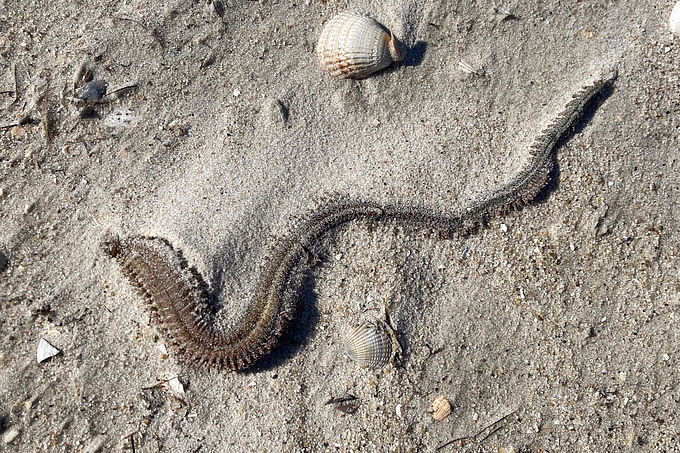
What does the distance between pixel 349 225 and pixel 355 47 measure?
7.30ft

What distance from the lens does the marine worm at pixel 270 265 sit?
5.70m

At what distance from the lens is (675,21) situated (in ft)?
19.9

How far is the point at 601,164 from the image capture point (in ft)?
20.3

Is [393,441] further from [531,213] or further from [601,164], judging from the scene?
[601,164]

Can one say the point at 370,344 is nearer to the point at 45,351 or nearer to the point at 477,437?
the point at 477,437

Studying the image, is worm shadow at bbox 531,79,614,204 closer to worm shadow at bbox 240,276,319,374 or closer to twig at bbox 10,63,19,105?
worm shadow at bbox 240,276,319,374

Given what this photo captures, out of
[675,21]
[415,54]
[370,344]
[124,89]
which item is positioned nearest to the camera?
[370,344]

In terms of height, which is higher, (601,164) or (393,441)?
(601,164)

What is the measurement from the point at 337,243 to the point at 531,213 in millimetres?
2551

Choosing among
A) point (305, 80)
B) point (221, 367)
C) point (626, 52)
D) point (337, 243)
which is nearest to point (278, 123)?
point (305, 80)

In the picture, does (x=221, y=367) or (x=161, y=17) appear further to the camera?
(x=161, y=17)

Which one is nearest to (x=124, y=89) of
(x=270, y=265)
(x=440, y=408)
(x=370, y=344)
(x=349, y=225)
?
(x=270, y=265)

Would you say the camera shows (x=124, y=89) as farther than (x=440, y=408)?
Yes

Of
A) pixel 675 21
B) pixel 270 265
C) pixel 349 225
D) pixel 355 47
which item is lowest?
pixel 270 265
